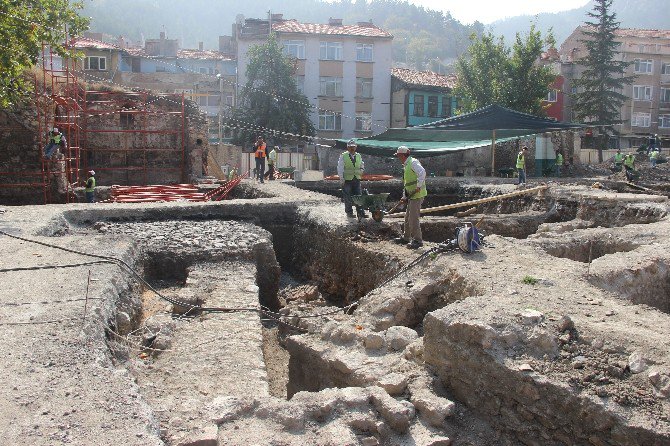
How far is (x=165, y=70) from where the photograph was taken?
46.0 meters

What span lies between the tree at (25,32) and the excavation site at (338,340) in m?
3.33

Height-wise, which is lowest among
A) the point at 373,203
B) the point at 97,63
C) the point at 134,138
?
the point at 373,203

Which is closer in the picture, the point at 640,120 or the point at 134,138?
the point at 134,138

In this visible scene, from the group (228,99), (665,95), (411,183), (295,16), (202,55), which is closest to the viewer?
(411,183)

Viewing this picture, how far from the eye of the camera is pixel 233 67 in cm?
4859

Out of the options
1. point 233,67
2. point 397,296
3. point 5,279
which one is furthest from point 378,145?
point 233,67

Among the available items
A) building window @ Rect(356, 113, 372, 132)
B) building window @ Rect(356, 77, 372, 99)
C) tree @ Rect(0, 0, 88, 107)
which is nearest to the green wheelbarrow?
tree @ Rect(0, 0, 88, 107)

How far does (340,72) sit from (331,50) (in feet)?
5.17

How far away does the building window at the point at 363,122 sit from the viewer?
1672 inches

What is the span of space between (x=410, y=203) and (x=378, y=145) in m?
10.8

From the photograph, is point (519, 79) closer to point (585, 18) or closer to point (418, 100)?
point (418, 100)

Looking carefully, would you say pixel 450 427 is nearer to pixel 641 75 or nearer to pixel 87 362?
pixel 87 362

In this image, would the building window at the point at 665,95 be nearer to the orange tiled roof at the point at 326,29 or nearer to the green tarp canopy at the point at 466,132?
the orange tiled roof at the point at 326,29

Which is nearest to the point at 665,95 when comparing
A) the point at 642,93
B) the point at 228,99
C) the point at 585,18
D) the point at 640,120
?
the point at 642,93
